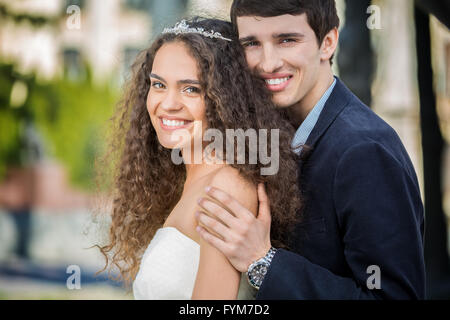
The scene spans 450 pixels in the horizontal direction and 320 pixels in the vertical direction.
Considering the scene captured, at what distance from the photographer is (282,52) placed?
2412 millimetres

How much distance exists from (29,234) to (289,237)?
957 centimetres

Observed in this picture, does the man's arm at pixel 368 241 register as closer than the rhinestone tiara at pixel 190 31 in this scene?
Yes

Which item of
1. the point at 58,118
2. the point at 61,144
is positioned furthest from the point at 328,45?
the point at 61,144

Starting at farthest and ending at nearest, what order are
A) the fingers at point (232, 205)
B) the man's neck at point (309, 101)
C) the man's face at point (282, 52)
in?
1. the man's neck at point (309, 101)
2. the man's face at point (282, 52)
3. the fingers at point (232, 205)

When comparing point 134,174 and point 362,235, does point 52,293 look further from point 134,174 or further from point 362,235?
point 362,235

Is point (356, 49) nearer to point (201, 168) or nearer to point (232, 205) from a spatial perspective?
point (201, 168)

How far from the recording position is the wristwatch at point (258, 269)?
2123 mm

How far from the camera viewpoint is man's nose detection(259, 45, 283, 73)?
7.84 feet

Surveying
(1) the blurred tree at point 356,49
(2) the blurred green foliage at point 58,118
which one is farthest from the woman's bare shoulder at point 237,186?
(2) the blurred green foliage at point 58,118

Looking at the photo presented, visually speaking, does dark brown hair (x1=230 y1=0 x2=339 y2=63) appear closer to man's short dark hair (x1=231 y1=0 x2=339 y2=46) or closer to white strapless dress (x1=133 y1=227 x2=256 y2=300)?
man's short dark hair (x1=231 y1=0 x2=339 y2=46)

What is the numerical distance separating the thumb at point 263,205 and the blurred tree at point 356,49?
6.54 feet

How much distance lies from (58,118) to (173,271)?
28.6 ft

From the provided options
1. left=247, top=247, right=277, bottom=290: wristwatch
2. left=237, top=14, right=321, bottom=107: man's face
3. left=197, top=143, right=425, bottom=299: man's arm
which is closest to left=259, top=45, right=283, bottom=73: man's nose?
left=237, top=14, right=321, bottom=107: man's face

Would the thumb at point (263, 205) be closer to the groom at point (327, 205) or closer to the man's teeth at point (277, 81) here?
the groom at point (327, 205)
